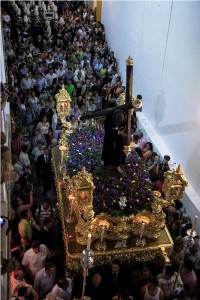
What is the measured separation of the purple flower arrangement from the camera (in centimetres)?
705

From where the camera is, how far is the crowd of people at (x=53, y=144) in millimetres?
6359

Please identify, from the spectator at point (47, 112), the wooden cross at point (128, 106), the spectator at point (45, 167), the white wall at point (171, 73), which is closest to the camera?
the wooden cross at point (128, 106)

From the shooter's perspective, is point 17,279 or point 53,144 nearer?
point 17,279

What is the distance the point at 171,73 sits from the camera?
1030 cm

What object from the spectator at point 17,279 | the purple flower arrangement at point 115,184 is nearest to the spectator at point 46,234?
the purple flower arrangement at point 115,184

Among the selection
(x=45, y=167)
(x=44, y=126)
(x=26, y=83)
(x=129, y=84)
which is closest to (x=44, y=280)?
(x=45, y=167)

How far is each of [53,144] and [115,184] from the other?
294 cm

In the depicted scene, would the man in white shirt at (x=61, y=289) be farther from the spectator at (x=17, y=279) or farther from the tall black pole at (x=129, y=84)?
A: the tall black pole at (x=129, y=84)

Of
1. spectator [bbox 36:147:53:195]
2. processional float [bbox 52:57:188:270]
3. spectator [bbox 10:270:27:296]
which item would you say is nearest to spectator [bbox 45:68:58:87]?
spectator [bbox 36:147:53:195]

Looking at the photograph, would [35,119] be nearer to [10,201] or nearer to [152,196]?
[10,201]

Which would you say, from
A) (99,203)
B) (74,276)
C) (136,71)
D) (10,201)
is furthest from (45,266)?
(136,71)

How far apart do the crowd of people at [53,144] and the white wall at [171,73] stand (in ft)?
2.51

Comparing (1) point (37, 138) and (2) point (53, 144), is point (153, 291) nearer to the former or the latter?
(2) point (53, 144)

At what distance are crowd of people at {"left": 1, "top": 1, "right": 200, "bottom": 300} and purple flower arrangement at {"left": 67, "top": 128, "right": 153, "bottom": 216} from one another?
91cm
